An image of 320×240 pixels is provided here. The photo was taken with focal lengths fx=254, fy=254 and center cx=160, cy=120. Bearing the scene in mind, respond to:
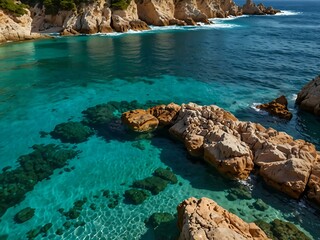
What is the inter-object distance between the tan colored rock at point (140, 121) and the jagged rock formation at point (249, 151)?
7.10 feet

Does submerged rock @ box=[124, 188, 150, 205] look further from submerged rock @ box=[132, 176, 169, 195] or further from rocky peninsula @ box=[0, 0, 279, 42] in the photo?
rocky peninsula @ box=[0, 0, 279, 42]

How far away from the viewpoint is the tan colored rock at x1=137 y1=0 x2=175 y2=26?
3573 inches

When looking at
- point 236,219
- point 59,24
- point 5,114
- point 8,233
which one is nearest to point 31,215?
point 8,233

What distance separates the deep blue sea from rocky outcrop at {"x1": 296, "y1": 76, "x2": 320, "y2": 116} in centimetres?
115

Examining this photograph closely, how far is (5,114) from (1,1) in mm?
49737

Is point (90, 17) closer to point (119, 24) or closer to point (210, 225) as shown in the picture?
point (119, 24)

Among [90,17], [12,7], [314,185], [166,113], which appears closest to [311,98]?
[314,185]

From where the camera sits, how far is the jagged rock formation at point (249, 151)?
58.9 ft

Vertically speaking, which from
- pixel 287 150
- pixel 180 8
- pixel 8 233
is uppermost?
pixel 180 8

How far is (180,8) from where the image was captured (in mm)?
100062

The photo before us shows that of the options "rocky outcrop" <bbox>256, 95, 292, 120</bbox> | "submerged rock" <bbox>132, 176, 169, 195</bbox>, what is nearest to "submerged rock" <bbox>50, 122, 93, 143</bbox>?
"submerged rock" <bbox>132, 176, 169, 195</bbox>

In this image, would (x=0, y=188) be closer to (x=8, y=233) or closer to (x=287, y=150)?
(x=8, y=233)

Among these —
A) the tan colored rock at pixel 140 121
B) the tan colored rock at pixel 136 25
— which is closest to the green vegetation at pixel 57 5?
the tan colored rock at pixel 136 25

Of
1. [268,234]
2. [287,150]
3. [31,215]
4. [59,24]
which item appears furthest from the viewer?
[59,24]
